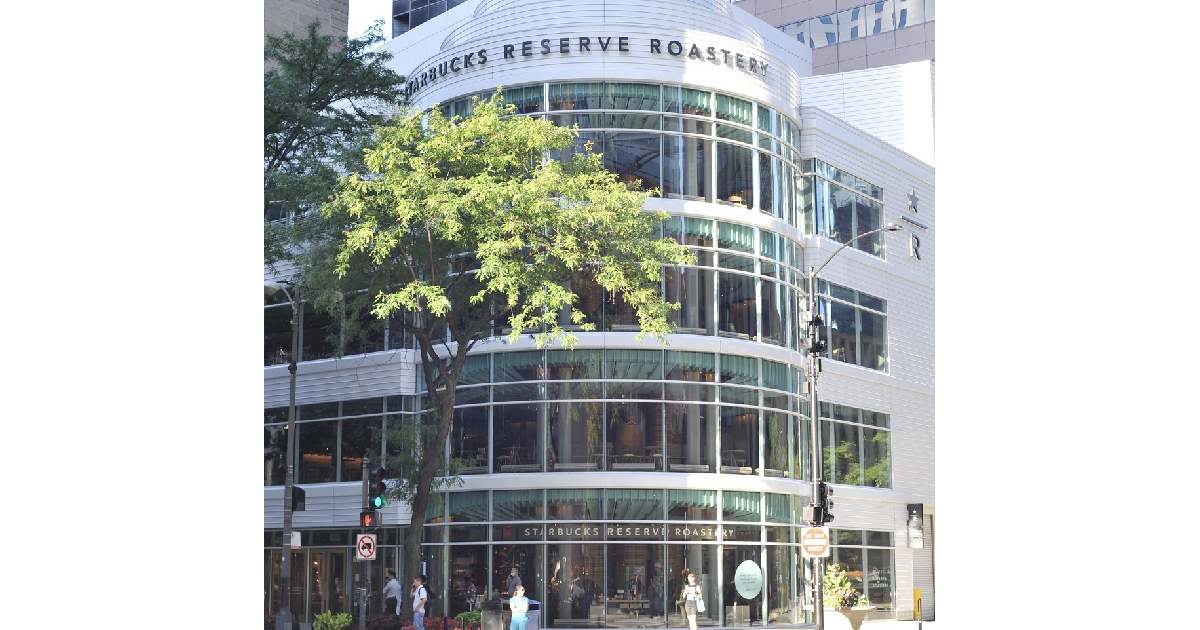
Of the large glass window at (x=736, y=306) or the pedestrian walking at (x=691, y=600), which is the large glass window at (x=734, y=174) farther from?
the pedestrian walking at (x=691, y=600)

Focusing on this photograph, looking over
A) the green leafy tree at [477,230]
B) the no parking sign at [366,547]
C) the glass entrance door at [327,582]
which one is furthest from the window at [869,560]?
the no parking sign at [366,547]

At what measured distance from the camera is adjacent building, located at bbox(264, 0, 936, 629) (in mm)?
37875

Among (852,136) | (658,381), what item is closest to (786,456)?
(658,381)

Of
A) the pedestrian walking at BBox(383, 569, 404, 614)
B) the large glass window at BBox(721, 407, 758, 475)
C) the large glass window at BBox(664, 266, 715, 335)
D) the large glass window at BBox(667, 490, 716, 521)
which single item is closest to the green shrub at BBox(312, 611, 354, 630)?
the pedestrian walking at BBox(383, 569, 404, 614)

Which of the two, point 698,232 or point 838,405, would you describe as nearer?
point 698,232

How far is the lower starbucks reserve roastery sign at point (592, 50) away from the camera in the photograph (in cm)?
4003

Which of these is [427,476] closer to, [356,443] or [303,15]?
[356,443]

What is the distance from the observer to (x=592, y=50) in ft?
131

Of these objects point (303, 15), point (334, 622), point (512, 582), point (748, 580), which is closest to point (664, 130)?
point (748, 580)
